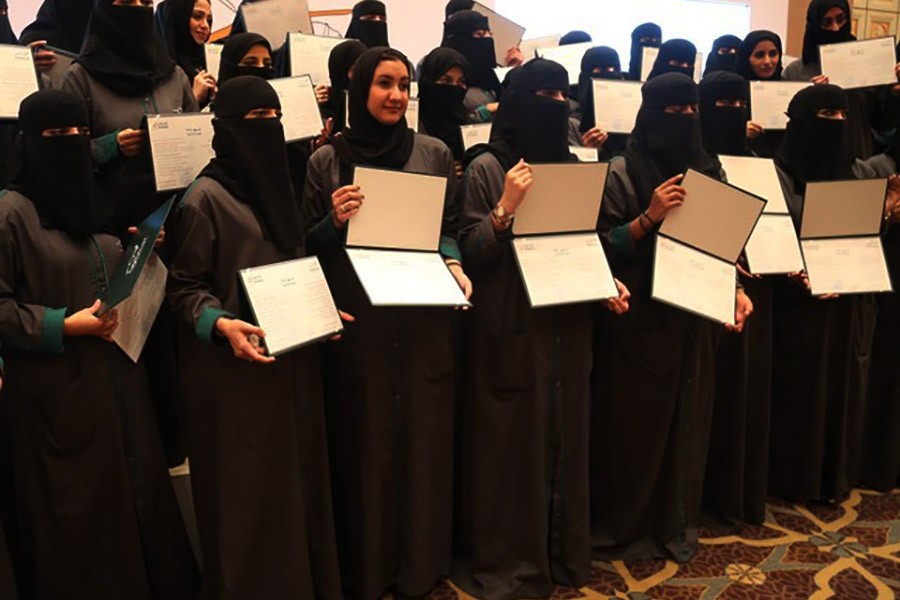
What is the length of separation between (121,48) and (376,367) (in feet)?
4.57

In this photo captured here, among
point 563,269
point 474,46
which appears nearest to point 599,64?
point 474,46

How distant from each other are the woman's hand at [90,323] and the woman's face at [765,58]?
357 cm

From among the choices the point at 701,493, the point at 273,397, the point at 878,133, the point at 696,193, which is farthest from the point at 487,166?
the point at 878,133

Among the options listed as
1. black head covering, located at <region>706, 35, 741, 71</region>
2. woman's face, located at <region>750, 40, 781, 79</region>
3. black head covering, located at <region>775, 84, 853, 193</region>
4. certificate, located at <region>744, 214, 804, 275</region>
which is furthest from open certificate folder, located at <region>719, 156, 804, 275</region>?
black head covering, located at <region>706, 35, 741, 71</region>

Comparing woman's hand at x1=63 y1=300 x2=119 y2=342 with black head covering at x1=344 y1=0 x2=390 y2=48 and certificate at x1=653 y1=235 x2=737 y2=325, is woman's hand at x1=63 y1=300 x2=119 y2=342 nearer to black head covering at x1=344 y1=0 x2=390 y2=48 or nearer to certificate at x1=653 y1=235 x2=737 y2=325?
certificate at x1=653 y1=235 x2=737 y2=325

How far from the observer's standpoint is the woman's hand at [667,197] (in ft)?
8.14

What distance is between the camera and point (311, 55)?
3596mm

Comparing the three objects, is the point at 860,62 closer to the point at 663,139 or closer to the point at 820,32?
the point at 820,32

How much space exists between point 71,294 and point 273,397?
0.61 meters

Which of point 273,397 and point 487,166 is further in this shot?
point 487,166

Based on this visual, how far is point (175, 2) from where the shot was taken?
339 centimetres

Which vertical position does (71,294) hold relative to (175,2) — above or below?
below

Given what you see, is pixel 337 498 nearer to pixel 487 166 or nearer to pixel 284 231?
pixel 284 231

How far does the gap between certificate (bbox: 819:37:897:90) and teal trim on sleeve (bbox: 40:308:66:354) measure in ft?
12.4
